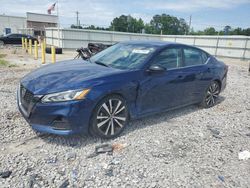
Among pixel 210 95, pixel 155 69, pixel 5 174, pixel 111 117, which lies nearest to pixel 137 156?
pixel 111 117

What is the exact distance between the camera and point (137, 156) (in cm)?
305

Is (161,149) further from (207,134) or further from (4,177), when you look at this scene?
(4,177)

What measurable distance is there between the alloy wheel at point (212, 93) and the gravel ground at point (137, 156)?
0.90 meters

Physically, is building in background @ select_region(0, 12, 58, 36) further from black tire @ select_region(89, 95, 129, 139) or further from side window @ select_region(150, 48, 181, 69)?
black tire @ select_region(89, 95, 129, 139)

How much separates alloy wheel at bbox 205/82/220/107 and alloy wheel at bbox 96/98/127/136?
2.67 m

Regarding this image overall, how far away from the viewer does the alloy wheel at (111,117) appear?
3.21 metres

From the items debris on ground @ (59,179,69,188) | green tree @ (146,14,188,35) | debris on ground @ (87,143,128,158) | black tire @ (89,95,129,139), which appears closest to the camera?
debris on ground @ (59,179,69,188)

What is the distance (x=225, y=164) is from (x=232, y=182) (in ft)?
1.28

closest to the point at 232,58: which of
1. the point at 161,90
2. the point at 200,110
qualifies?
the point at 200,110

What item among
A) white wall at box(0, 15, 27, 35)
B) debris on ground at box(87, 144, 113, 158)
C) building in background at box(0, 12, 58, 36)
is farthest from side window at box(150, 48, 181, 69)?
white wall at box(0, 15, 27, 35)

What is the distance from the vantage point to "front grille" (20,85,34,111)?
2.98m

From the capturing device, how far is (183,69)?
428 centimetres

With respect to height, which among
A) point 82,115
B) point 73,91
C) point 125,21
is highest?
point 125,21

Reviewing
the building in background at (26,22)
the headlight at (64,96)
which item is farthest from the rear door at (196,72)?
the building in background at (26,22)
